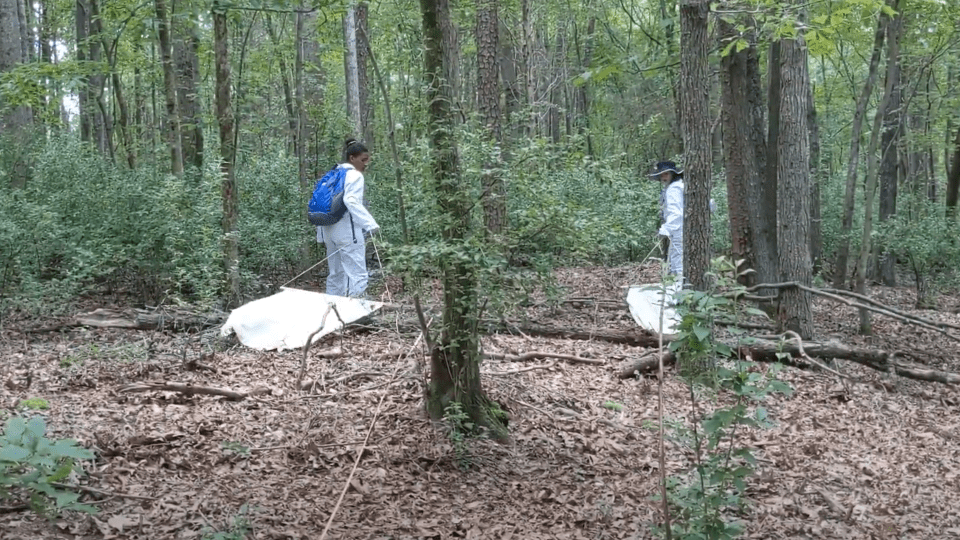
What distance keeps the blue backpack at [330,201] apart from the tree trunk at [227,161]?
87 centimetres

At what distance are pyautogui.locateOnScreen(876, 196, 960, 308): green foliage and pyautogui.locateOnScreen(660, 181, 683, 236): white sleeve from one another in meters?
5.50

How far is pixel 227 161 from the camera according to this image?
9.45 metres

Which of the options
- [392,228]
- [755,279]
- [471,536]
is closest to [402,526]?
[471,536]

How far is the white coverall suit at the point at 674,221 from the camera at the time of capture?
10.6 meters

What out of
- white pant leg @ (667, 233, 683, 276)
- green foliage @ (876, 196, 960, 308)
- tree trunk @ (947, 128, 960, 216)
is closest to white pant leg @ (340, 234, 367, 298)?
white pant leg @ (667, 233, 683, 276)

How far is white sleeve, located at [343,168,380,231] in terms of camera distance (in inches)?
362

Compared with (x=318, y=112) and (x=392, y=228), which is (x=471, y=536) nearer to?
(x=392, y=228)

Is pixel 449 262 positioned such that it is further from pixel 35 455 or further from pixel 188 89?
pixel 188 89

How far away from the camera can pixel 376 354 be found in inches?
293

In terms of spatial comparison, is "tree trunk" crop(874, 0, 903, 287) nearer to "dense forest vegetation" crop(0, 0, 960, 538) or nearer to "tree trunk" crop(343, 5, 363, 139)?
"dense forest vegetation" crop(0, 0, 960, 538)

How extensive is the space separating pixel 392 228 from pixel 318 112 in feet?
10.2

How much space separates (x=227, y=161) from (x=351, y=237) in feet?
5.25

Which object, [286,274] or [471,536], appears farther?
[286,274]

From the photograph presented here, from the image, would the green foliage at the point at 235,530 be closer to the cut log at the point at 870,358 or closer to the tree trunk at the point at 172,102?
the cut log at the point at 870,358
